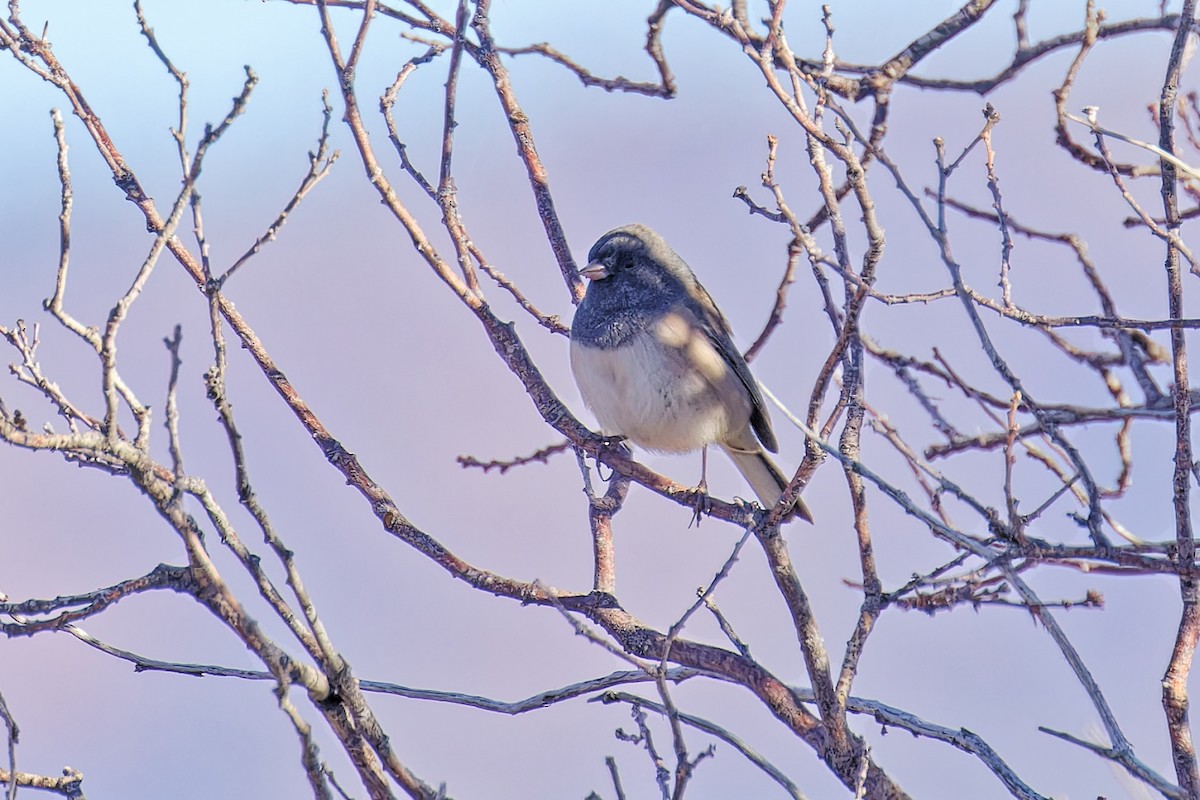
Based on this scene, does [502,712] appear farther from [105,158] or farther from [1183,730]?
[105,158]

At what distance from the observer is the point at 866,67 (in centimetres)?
327

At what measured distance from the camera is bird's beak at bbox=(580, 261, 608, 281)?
3.41 meters

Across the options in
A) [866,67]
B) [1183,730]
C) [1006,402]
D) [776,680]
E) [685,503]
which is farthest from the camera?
[866,67]

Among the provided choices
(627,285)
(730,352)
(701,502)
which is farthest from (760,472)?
(701,502)

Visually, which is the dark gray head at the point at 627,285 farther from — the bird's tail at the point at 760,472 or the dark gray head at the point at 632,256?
the bird's tail at the point at 760,472

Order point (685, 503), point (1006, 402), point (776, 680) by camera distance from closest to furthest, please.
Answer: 1. point (776, 680)
2. point (685, 503)
3. point (1006, 402)

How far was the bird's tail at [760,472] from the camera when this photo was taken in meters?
3.62

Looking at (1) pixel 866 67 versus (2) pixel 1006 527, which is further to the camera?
(1) pixel 866 67

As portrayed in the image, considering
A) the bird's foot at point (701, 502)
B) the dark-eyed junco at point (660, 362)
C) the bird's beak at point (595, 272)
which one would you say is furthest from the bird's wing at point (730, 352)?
the bird's foot at point (701, 502)

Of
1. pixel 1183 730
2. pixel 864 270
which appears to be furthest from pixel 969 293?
pixel 1183 730

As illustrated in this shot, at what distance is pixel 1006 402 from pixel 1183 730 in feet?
4.26

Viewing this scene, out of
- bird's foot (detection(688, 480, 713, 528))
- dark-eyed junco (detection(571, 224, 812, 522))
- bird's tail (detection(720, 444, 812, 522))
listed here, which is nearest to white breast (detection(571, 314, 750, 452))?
dark-eyed junco (detection(571, 224, 812, 522))

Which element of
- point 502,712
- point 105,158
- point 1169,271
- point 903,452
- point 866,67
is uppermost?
point 866,67

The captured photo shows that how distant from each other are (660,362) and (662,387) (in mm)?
71
